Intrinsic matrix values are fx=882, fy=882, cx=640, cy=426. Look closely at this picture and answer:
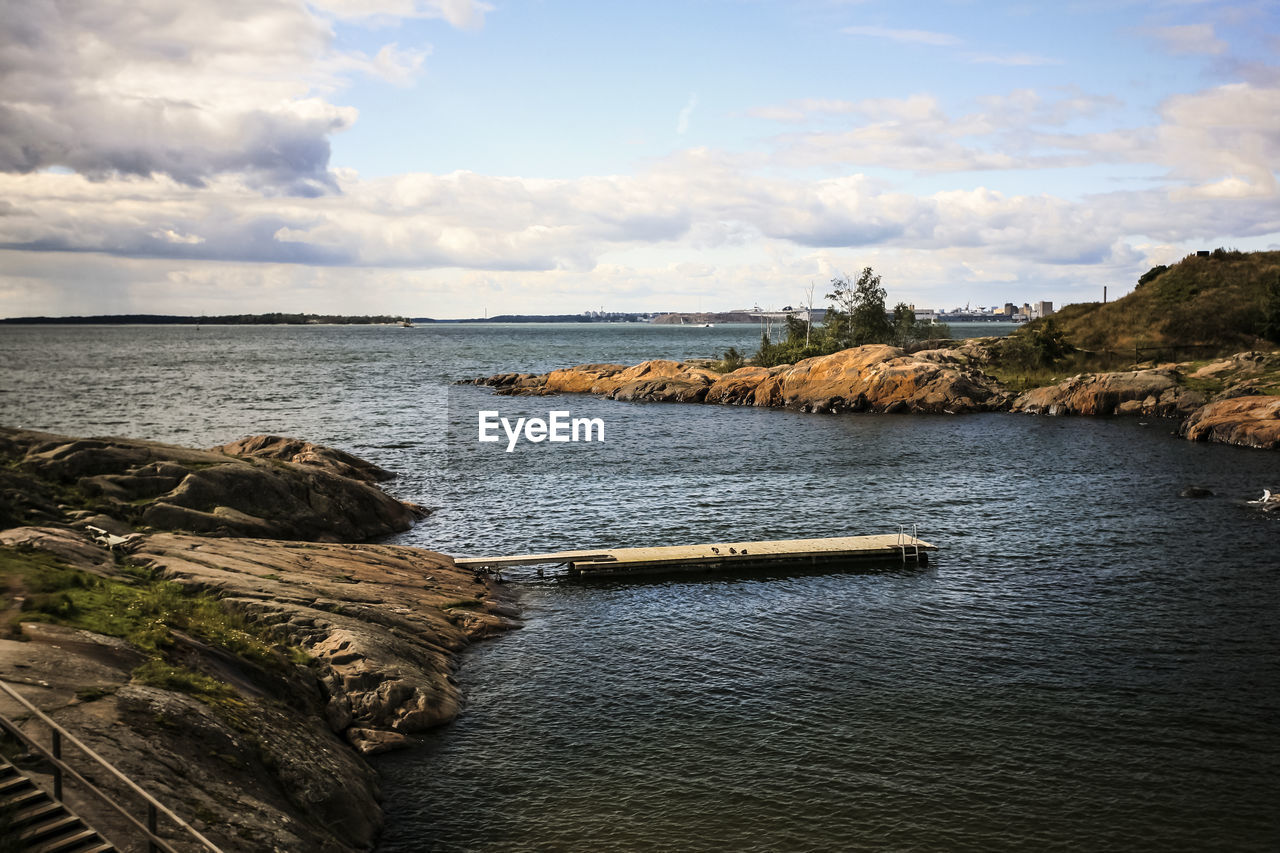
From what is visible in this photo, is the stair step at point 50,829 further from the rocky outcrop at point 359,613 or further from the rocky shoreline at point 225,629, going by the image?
the rocky outcrop at point 359,613

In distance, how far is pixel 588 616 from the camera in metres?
34.2

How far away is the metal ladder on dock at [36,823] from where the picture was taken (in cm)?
1276

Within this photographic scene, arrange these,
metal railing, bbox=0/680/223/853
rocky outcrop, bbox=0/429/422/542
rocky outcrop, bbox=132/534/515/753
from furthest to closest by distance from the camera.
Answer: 1. rocky outcrop, bbox=0/429/422/542
2. rocky outcrop, bbox=132/534/515/753
3. metal railing, bbox=0/680/223/853

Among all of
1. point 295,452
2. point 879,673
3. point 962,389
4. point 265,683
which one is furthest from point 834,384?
point 265,683

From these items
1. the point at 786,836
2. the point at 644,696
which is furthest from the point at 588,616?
the point at 786,836

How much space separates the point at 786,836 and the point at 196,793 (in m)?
12.1

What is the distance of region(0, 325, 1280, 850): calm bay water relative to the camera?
2033 centimetres

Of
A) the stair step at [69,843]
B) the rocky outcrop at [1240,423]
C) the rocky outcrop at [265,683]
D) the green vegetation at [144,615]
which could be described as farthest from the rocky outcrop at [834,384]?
the stair step at [69,843]

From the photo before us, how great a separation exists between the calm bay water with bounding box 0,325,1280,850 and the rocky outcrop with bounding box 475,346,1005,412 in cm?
3256

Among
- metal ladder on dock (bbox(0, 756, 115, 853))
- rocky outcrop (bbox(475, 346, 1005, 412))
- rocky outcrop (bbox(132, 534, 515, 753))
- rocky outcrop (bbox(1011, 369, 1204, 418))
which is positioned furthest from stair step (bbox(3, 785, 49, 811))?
rocky outcrop (bbox(1011, 369, 1204, 418))

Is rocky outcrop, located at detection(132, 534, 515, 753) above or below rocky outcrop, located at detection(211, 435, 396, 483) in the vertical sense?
below

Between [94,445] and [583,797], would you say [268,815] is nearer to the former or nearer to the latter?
[583,797]

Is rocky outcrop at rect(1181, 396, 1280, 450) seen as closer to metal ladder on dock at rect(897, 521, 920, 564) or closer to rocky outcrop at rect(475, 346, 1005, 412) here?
rocky outcrop at rect(475, 346, 1005, 412)

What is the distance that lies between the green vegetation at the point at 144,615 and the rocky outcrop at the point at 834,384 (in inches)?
3219
